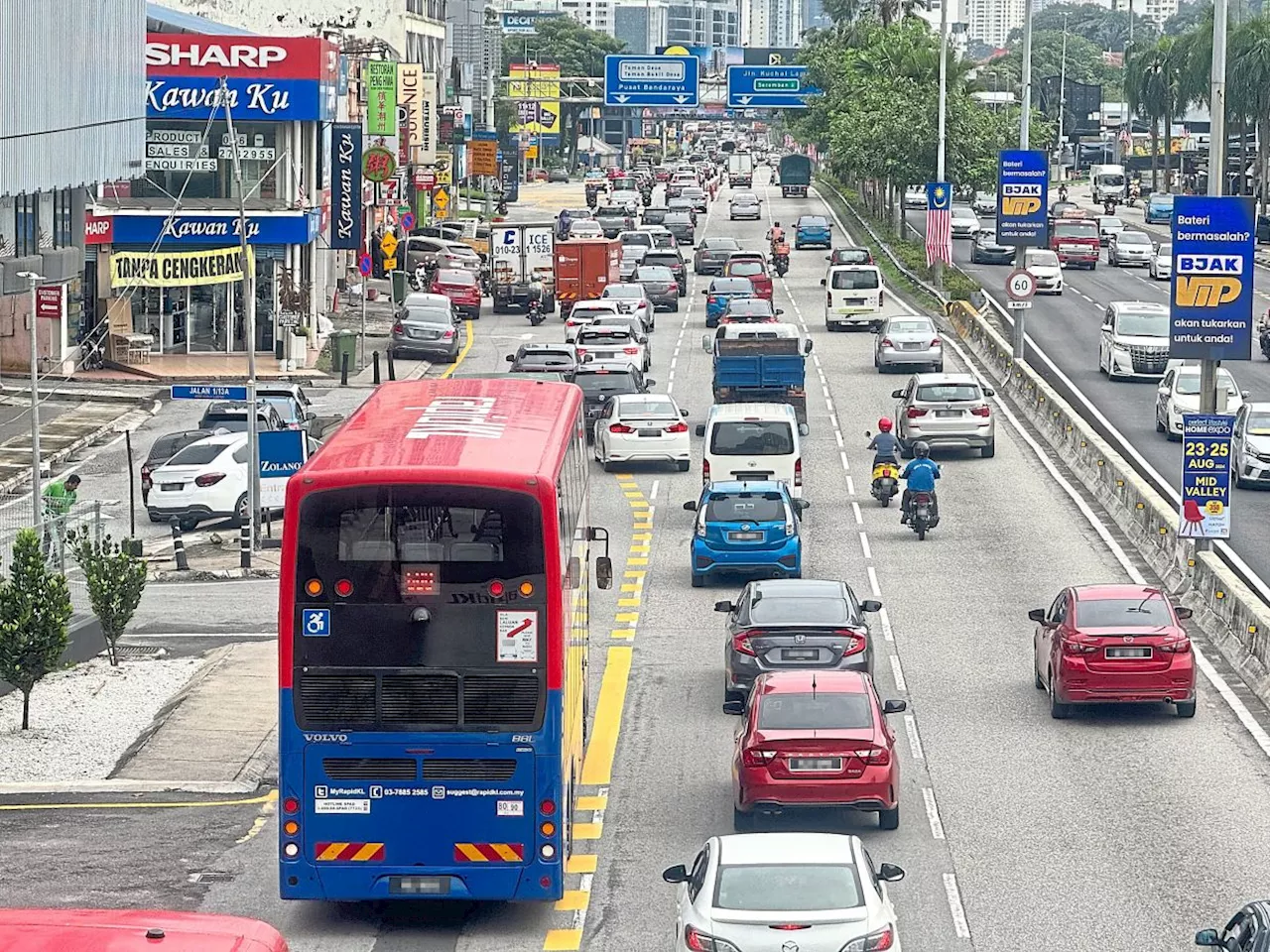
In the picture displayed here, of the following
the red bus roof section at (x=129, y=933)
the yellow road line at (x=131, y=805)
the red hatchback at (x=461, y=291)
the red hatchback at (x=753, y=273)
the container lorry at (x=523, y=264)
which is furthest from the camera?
the red hatchback at (x=461, y=291)

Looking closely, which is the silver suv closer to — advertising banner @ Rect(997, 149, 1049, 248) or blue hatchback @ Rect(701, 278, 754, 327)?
advertising banner @ Rect(997, 149, 1049, 248)

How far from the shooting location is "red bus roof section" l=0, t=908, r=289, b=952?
10.2 metres

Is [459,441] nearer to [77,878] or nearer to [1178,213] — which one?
[77,878]

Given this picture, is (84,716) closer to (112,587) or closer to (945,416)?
(112,587)

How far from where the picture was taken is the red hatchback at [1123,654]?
2431 cm

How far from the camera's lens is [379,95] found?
8338cm

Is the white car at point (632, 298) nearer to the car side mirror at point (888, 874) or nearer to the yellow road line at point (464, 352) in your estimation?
the yellow road line at point (464, 352)

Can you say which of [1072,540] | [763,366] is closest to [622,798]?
[1072,540]

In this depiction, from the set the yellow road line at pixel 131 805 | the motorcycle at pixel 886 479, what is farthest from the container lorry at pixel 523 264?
the yellow road line at pixel 131 805

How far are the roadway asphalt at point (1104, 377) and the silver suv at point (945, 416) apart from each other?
10.9ft

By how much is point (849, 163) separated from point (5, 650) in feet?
254

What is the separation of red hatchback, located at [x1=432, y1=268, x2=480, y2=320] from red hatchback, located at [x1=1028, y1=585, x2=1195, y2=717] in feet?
162

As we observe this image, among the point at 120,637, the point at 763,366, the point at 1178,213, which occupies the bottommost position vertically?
the point at 120,637

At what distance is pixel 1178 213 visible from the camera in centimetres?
2927
